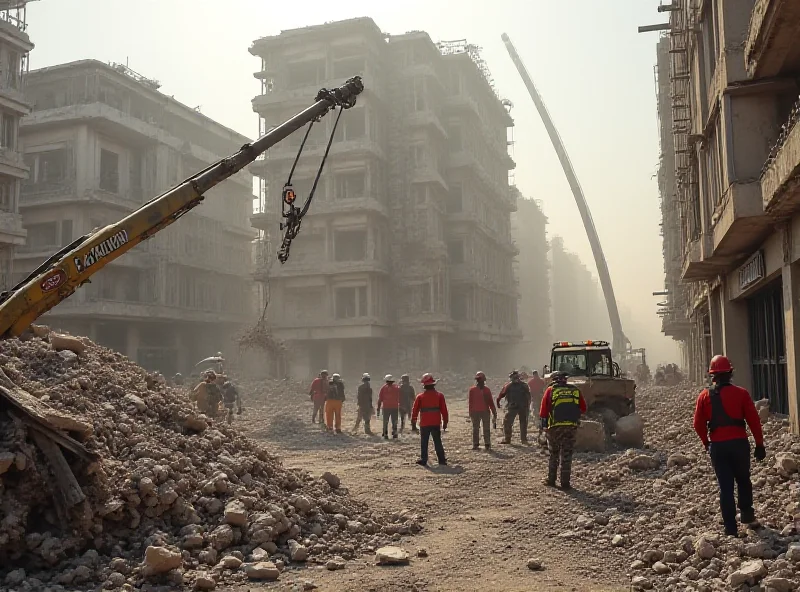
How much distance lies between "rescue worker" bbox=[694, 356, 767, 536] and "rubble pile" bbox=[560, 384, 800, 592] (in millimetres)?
265

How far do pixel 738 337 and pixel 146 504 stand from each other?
49.0 ft

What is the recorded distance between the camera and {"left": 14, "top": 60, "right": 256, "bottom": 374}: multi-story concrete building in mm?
39844

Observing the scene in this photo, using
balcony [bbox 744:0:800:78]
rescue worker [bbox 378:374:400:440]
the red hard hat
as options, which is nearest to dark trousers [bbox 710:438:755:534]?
the red hard hat

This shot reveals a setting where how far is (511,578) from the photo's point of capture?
6.23m

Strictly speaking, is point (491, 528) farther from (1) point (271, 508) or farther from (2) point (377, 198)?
(2) point (377, 198)

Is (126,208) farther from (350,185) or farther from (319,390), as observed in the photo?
(319,390)

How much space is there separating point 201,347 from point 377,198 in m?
17.4

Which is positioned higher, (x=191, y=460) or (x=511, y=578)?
(x=191, y=460)

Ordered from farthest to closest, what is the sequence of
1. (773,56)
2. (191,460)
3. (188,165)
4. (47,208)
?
(188,165)
(47,208)
(773,56)
(191,460)

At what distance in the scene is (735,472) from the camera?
6430 mm

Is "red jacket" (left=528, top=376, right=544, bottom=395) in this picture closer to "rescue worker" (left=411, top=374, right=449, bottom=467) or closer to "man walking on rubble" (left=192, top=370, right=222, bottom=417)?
"rescue worker" (left=411, top=374, right=449, bottom=467)

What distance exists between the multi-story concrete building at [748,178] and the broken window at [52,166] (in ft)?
117

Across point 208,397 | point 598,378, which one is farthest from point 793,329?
point 208,397

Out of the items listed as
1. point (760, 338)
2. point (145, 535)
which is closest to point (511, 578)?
point (145, 535)
